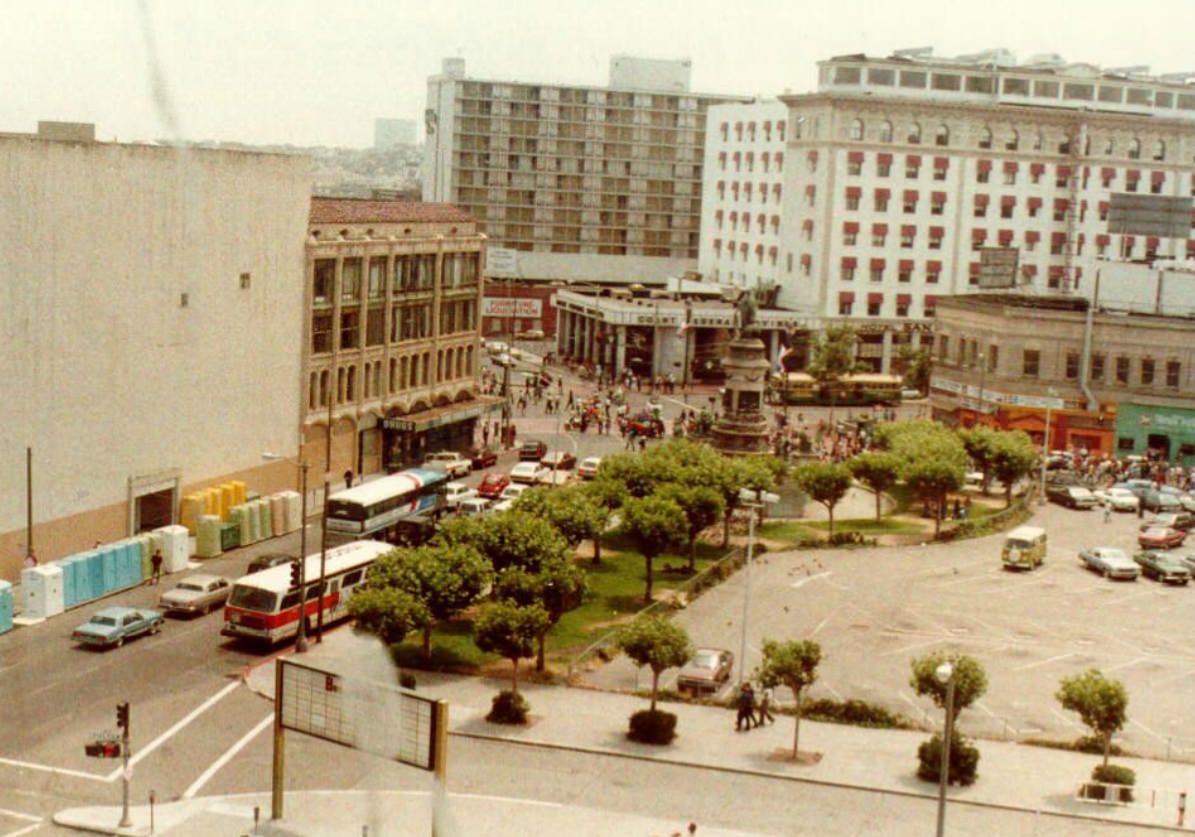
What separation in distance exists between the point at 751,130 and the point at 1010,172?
2380 cm

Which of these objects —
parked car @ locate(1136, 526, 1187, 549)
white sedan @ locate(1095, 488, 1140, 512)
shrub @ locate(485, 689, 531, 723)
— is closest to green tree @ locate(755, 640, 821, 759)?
shrub @ locate(485, 689, 531, 723)

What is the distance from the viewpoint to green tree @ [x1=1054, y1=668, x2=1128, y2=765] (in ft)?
130

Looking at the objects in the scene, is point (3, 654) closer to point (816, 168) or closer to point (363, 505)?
→ point (363, 505)

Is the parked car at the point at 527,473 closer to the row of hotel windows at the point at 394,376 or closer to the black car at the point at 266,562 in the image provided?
the row of hotel windows at the point at 394,376

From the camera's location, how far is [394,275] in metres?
78.9

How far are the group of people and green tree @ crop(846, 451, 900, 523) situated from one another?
29406 millimetres

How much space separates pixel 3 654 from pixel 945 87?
91461mm

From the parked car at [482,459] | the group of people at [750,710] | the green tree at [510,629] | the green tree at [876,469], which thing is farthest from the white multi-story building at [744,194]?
the green tree at [510,629]

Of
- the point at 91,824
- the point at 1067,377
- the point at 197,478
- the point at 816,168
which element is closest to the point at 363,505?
the point at 197,478

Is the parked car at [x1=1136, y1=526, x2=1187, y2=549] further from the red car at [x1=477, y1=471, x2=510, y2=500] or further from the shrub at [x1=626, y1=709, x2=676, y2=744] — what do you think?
the shrub at [x1=626, y1=709, x2=676, y2=744]

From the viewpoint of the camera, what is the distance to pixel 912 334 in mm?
123250

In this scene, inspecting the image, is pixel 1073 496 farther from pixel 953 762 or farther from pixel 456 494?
pixel 953 762

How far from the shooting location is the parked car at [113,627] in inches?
1877

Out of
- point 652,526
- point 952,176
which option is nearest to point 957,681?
point 652,526
